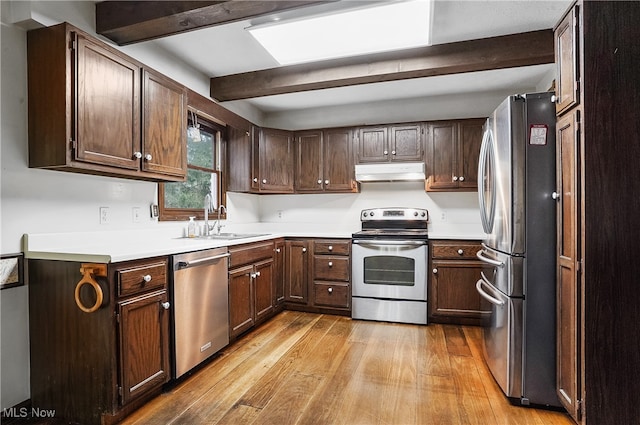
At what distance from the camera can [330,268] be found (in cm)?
357

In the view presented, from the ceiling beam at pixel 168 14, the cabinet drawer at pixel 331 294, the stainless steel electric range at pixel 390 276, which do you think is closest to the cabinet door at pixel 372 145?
the stainless steel electric range at pixel 390 276

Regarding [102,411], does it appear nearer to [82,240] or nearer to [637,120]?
[82,240]

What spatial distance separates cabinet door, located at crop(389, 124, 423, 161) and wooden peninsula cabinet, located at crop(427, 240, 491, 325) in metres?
1.01

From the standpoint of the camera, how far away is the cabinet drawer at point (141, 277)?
1.72 meters

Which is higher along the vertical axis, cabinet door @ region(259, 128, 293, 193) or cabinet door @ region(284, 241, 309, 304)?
cabinet door @ region(259, 128, 293, 193)

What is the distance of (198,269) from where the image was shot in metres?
2.25

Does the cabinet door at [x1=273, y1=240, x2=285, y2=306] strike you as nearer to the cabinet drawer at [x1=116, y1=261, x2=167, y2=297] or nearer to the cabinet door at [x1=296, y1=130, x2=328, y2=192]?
the cabinet door at [x1=296, y1=130, x2=328, y2=192]

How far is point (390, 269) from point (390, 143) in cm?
140

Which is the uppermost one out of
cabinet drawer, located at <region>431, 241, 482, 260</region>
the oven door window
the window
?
the window

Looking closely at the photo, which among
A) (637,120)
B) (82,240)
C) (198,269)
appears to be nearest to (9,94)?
(82,240)

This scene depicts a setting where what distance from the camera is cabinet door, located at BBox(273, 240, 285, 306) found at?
3.47 m

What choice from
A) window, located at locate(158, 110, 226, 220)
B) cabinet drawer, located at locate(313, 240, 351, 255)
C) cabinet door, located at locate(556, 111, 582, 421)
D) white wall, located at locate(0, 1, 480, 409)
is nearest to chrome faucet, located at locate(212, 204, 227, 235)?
window, located at locate(158, 110, 226, 220)

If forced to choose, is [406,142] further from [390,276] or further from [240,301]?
[240,301]

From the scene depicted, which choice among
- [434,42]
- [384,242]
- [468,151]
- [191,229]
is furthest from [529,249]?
[191,229]
